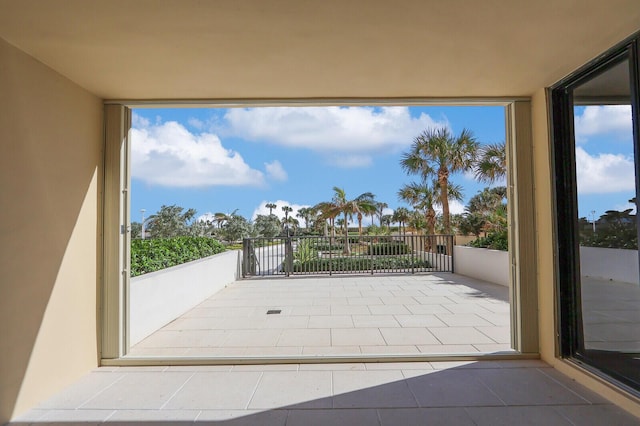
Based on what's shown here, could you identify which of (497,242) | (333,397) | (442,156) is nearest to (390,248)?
(497,242)

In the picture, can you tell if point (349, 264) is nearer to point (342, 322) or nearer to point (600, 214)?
point (342, 322)

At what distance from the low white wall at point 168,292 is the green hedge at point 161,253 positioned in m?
0.17

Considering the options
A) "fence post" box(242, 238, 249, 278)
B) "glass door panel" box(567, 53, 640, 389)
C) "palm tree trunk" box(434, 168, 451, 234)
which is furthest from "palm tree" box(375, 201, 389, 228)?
"glass door panel" box(567, 53, 640, 389)

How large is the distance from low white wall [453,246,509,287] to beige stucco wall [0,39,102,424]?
6.04 meters

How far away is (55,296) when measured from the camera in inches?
99.3

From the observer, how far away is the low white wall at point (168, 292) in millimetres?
3684

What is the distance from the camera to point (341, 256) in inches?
339

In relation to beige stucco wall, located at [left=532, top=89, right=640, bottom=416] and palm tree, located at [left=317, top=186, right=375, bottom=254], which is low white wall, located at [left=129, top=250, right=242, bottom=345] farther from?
palm tree, located at [left=317, top=186, right=375, bottom=254]

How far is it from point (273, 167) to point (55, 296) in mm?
26026

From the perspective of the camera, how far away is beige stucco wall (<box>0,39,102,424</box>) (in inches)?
85.3

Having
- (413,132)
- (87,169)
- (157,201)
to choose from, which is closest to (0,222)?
(87,169)

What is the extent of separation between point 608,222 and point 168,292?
Answer: 438cm

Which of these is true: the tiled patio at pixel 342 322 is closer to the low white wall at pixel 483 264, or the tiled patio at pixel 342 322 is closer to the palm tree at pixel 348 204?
the low white wall at pixel 483 264

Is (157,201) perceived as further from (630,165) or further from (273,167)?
(630,165)
